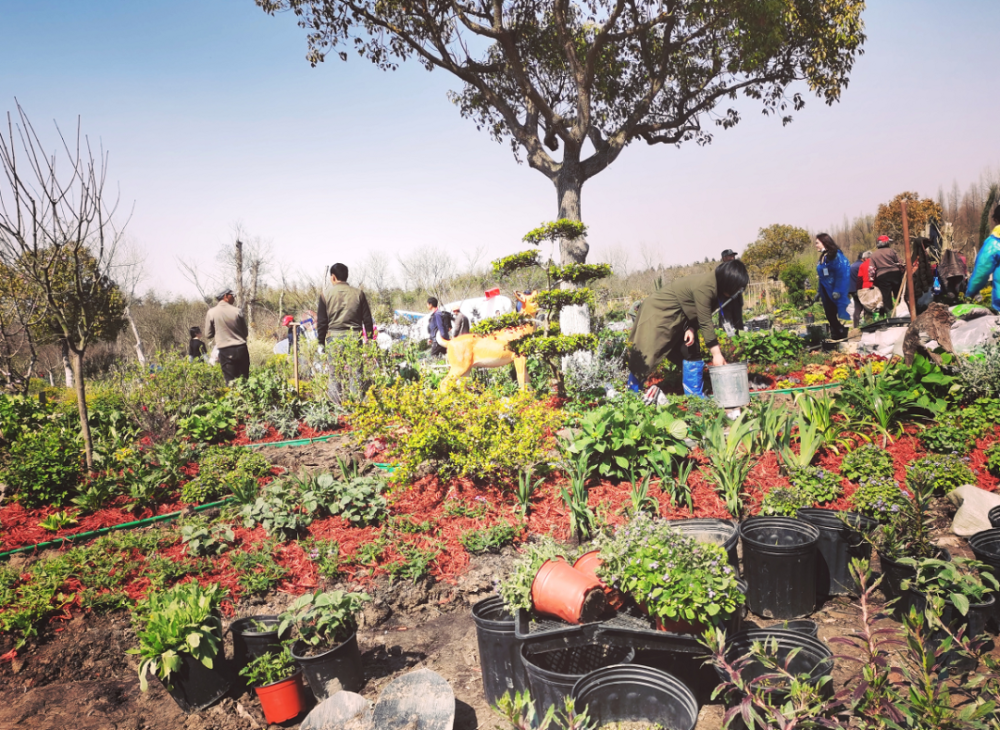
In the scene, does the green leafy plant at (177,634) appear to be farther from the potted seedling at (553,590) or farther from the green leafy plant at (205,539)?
the potted seedling at (553,590)

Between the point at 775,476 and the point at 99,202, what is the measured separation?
23.2 ft

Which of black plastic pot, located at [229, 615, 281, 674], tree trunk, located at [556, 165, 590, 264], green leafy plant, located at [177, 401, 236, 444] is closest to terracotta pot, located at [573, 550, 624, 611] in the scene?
black plastic pot, located at [229, 615, 281, 674]

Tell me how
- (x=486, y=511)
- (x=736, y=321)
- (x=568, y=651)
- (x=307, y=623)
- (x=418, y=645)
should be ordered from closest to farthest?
(x=568, y=651)
(x=307, y=623)
(x=418, y=645)
(x=486, y=511)
(x=736, y=321)

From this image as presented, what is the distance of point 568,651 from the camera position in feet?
9.00

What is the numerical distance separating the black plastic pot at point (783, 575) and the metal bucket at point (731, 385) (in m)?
2.78

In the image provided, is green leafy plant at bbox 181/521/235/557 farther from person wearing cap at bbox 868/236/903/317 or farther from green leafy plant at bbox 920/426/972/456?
person wearing cap at bbox 868/236/903/317

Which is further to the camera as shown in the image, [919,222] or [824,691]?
[919,222]

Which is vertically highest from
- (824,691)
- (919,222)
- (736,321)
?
(919,222)

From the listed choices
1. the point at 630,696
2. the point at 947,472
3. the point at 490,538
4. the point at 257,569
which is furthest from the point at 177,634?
the point at 947,472

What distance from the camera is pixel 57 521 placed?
16.3 feet

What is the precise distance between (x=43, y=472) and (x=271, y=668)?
157 inches

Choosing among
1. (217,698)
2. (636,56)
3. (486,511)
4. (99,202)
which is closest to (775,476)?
(486,511)

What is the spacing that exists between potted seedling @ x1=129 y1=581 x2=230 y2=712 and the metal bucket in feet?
17.0

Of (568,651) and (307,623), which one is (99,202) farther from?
(568,651)
